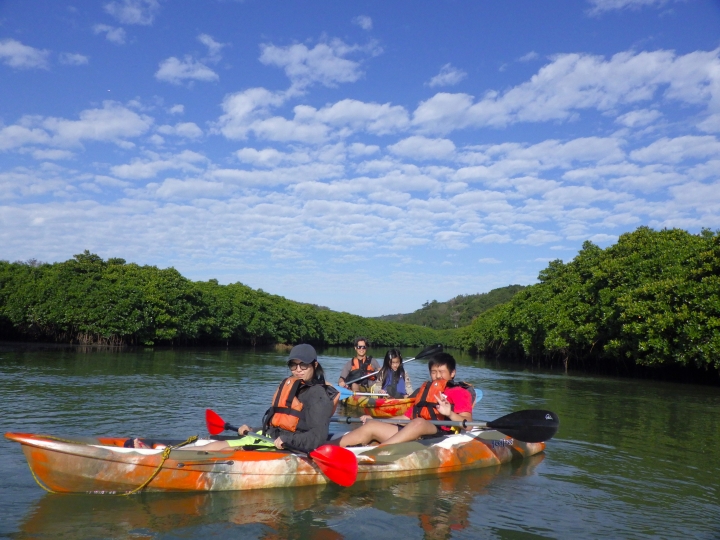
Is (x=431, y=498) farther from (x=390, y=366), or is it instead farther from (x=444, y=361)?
(x=390, y=366)

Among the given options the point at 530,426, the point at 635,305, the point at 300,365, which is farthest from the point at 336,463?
the point at 635,305

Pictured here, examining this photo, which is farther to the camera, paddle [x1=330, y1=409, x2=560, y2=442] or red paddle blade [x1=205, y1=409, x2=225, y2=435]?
paddle [x1=330, y1=409, x2=560, y2=442]

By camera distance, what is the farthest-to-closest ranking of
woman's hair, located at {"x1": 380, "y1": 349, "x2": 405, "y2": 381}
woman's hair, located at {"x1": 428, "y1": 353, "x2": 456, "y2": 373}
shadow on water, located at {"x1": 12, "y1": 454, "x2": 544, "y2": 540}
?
1. woman's hair, located at {"x1": 380, "y1": 349, "x2": 405, "y2": 381}
2. woman's hair, located at {"x1": 428, "y1": 353, "x2": 456, "y2": 373}
3. shadow on water, located at {"x1": 12, "y1": 454, "x2": 544, "y2": 540}

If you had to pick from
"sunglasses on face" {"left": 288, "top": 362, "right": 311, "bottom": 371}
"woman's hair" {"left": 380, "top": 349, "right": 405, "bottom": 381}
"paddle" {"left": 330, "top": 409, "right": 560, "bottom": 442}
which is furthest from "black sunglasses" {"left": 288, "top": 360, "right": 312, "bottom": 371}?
"woman's hair" {"left": 380, "top": 349, "right": 405, "bottom": 381}

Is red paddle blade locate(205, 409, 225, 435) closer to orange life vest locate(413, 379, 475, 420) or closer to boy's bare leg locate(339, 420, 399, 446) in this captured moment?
boy's bare leg locate(339, 420, 399, 446)

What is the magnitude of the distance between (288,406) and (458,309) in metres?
162

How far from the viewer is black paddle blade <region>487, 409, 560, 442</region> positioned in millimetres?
8047

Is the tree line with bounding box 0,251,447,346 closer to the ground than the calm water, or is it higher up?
higher up

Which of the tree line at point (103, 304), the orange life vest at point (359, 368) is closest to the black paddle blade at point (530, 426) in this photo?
the orange life vest at point (359, 368)

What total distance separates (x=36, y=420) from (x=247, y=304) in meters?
51.8

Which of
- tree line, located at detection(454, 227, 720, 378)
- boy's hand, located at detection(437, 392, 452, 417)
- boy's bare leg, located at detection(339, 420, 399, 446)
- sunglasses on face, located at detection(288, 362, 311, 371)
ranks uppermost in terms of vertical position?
tree line, located at detection(454, 227, 720, 378)

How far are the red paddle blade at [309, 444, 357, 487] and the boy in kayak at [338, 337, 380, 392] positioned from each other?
6.03 m

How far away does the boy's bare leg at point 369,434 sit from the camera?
7.18 meters

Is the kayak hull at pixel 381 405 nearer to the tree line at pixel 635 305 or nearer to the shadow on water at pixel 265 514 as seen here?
the shadow on water at pixel 265 514
